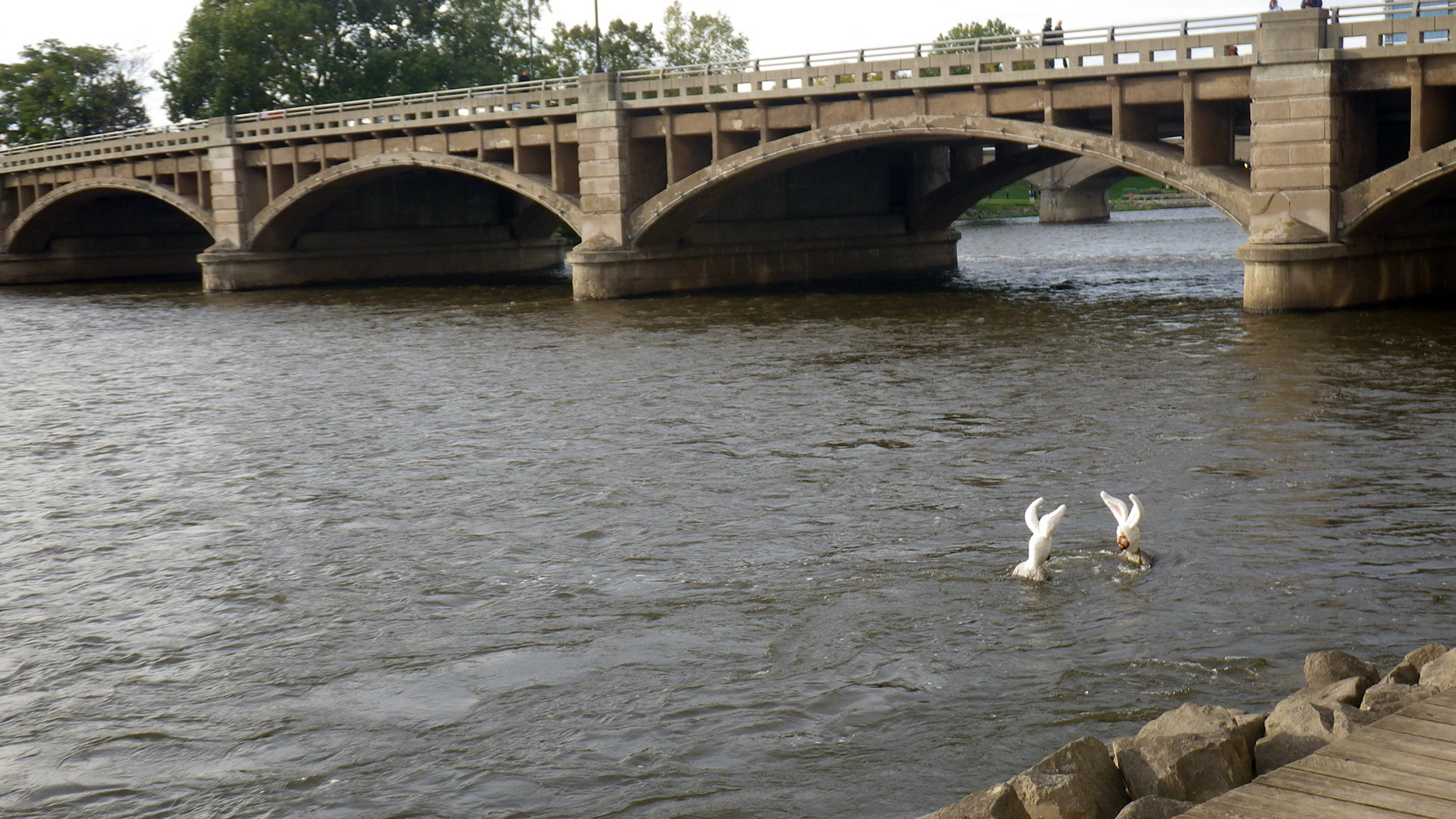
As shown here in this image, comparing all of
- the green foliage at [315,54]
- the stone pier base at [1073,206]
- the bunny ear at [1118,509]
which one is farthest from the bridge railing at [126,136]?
the stone pier base at [1073,206]

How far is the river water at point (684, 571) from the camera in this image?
8.56 metres

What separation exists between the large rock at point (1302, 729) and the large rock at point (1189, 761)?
0.28 ft

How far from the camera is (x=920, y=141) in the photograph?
42250 mm

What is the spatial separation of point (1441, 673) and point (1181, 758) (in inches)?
71.2

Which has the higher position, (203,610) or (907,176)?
(907,176)

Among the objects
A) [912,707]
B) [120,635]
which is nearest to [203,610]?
[120,635]

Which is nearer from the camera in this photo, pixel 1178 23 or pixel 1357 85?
pixel 1357 85

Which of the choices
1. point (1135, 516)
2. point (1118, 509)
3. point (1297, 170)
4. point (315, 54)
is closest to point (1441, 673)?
point (1135, 516)

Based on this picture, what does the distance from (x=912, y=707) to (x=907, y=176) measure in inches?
1682

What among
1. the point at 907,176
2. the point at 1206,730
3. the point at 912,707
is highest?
the point at 907,176

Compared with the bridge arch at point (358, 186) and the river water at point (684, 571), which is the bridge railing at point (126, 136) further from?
the river water at point (684, 571)

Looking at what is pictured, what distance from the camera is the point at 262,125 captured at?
2115 inches

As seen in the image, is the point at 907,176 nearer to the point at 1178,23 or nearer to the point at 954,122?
the point at 954,122

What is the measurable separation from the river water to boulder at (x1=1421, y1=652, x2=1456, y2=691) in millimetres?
1484
